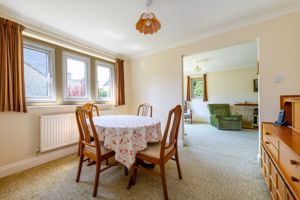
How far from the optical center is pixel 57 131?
7.99ft

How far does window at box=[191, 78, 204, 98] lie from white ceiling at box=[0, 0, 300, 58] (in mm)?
3977

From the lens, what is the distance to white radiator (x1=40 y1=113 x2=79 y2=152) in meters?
2.27

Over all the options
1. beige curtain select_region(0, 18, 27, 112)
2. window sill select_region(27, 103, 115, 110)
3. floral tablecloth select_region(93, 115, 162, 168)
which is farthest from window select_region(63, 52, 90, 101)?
floral tablecloth select_region(93, 115, 162, 168)

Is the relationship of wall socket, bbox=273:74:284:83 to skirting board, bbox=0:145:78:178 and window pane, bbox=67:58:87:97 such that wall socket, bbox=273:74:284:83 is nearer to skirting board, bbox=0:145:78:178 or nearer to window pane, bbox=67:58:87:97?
window pane, bbox=67:58:87:97

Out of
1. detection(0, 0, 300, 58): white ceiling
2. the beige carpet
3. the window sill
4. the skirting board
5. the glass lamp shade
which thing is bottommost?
the beige carpet

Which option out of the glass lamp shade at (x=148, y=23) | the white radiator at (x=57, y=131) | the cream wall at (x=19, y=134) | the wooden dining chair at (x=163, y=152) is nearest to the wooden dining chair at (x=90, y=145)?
the wooden dining chair at (x=163, y=152)

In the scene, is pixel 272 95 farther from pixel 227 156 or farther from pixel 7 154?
pixel 7 154

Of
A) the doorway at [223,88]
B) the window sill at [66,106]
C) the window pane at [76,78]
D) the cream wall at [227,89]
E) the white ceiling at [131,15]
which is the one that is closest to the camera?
the white ceiling at [131,15]

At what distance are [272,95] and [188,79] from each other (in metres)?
4.64

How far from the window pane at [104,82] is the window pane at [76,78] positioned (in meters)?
0.40

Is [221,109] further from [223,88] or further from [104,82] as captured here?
[104,82]

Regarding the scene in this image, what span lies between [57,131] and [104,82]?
5.49 feet

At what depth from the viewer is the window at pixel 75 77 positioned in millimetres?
2771

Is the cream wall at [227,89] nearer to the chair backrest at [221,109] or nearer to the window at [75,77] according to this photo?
the chair backrest at [221,109]
